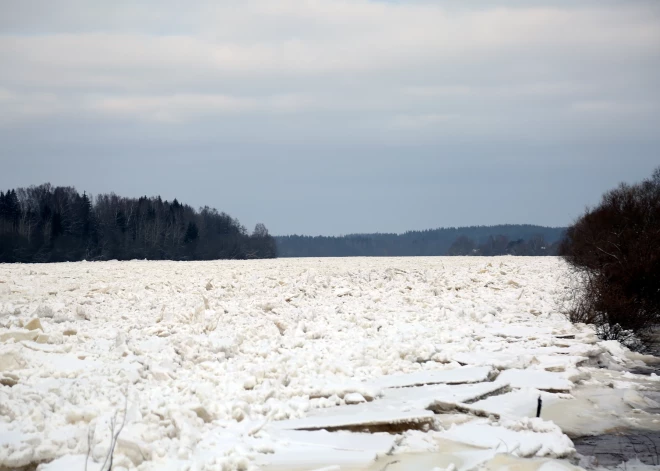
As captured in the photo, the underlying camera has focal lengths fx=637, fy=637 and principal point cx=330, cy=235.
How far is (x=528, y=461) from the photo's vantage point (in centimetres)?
525

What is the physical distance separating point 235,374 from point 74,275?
12.2 metres

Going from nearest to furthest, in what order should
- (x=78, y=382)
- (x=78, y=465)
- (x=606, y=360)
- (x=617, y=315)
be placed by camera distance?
(x=78, y=465) < (x=78, y=382) < (x=606, y=360) < (x=617, y=315)

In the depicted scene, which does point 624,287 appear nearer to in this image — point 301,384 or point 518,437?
point 518,437

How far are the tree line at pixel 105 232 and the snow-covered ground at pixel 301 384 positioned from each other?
35773 mm

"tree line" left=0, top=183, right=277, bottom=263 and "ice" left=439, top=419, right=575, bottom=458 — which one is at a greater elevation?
"tree line" left=0, top=183, right=277, bottom=263

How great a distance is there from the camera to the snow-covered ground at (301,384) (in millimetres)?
5094

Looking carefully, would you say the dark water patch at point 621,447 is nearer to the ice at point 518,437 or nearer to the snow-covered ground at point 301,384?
the snow-covered ground at point 301,384

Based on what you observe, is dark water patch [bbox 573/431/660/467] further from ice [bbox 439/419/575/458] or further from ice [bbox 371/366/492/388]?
ice [bbox 371/366/492/388]

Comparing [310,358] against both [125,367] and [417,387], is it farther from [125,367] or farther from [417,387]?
[125,367]

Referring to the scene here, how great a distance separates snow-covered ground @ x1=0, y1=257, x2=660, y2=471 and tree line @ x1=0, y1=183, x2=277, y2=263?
117ft

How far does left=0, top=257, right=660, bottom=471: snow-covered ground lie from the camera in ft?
16.7

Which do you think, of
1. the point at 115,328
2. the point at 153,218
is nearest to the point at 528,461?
the point at 115,328

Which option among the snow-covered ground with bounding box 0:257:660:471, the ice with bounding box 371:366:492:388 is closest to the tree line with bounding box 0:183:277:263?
the snow-covered ground with bounding box 0:257:660:471

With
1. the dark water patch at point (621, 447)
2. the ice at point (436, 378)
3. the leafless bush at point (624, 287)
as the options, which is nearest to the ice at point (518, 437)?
the dark water patch at point (621, 447)
